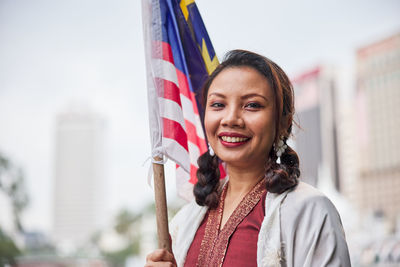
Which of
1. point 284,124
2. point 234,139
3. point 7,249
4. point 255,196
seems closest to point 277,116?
point 284,124

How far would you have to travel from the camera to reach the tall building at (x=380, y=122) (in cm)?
6022

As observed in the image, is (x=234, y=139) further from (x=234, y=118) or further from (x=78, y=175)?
(x=78, y=175)

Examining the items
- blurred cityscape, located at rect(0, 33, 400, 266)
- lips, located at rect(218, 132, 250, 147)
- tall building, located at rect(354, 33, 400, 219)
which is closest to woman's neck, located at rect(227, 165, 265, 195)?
lips, located at rect(218, 132, 250, 147)

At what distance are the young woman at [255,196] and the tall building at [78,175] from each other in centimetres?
12438

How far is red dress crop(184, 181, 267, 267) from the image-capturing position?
164 cm

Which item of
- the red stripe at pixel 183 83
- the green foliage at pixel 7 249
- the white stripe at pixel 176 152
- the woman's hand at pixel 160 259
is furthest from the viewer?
the green foliage at pixel 7 249

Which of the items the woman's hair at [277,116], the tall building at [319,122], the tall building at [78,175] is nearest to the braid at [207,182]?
the woman's hair at [277,116]

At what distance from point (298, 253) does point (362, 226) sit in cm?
2733

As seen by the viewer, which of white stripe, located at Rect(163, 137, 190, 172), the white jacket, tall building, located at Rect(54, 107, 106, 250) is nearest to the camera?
the white jacket

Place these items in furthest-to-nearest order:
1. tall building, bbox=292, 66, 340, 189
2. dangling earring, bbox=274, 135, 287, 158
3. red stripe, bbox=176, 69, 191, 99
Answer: tall building, bbox=292, 66, 340, 189, red stripe, bbox=176, 69, 191, 99, dangling earring, bbox=274, 135, 287, 158

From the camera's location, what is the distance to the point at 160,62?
1.93m

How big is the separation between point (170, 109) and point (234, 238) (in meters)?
0.57

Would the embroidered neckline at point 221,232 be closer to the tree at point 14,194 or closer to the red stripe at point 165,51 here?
the red stripe at point 165,51

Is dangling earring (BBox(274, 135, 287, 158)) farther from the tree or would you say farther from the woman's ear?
the tree
